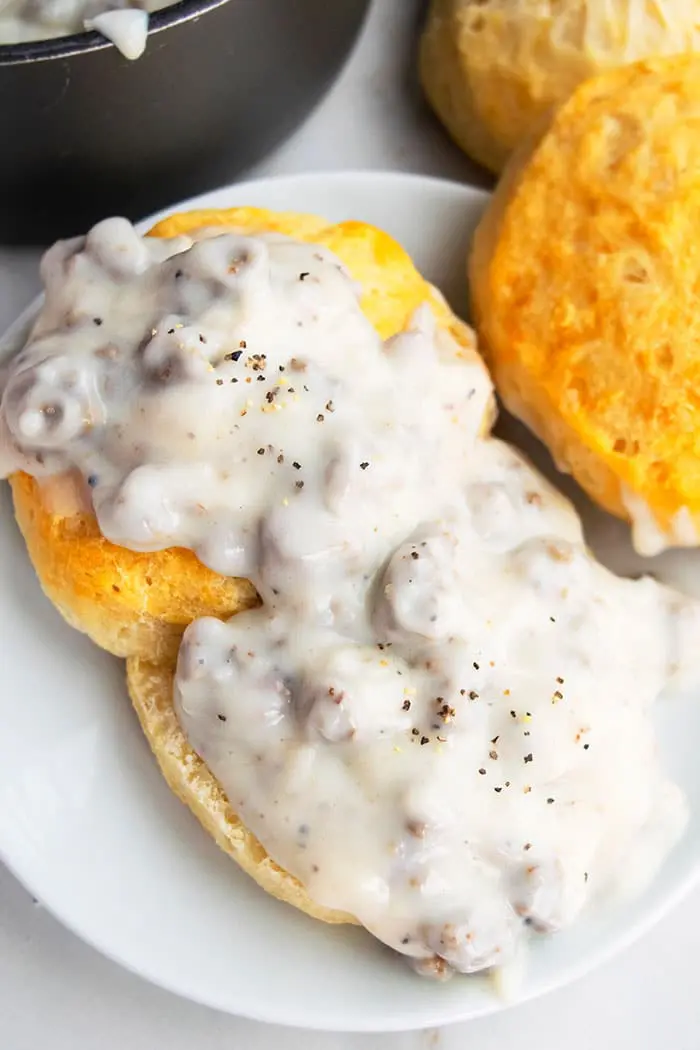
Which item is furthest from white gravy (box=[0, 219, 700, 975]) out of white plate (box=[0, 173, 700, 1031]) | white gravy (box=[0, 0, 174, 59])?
white gravy (box=[0, 0, 174, 59])

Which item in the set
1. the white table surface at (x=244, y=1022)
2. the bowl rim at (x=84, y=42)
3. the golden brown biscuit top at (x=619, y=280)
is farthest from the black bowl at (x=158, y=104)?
the white table surface at (x=244, y=1022)

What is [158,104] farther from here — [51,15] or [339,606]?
[339,606]

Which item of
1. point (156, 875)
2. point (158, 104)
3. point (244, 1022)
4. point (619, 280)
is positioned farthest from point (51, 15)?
point (244, 1022)

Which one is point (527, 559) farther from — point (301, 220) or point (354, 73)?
point (354, 73)

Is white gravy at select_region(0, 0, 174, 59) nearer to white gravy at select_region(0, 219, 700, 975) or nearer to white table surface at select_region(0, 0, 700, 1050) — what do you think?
white gravy at select_region(0, 219, 700, 975)

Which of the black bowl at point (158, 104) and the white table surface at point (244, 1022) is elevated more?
the black bowl at point (158, 104)

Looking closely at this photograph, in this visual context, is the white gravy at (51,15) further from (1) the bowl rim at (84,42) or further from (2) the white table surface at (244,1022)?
(2) the white table surface at (244,1022)
